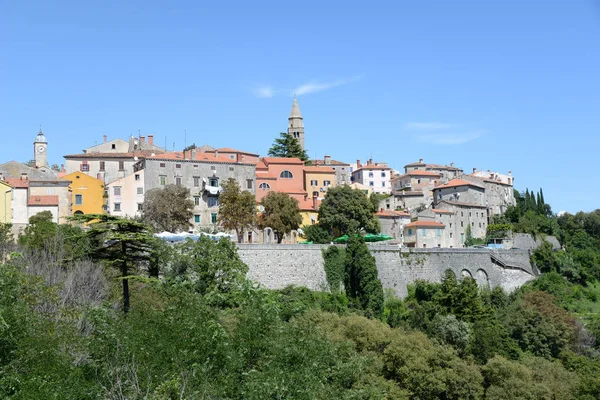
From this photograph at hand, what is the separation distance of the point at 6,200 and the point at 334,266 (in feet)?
71.3

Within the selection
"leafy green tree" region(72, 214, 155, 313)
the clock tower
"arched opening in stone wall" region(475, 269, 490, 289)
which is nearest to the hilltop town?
the clock tower

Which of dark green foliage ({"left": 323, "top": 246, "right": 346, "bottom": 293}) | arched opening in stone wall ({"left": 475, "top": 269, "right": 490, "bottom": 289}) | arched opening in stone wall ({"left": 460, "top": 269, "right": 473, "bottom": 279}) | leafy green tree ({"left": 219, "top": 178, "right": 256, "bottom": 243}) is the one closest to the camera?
dark green foliage ({"left": 323, "top": 246, "right": 346, "bottom": 293})

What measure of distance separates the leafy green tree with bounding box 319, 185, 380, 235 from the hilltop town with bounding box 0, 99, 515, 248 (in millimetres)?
2861

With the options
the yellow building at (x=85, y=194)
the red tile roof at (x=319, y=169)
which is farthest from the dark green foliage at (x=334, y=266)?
the red tile roof at (x=319, y=169)

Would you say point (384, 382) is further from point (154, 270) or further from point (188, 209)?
point (188, 209)

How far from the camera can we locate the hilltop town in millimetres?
60219

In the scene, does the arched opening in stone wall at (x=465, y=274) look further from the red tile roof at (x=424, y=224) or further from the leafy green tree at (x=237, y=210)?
the leafy green tree at (x=237, y=210)

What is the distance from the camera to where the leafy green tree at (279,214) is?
60719 mm

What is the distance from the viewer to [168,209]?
58156mm

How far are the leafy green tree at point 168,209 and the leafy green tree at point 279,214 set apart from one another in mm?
5319

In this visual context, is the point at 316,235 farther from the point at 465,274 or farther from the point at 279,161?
the point at 465,274

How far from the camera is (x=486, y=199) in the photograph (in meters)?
88.6

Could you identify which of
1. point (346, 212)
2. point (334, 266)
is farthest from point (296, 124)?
point (334, 266)

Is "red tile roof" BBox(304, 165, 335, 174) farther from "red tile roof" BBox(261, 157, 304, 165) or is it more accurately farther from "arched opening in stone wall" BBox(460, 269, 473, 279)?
"arched opening in stone wall" BBox(460, 269, 473, 279)
